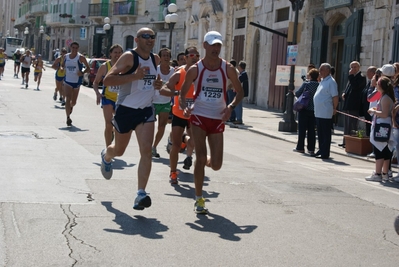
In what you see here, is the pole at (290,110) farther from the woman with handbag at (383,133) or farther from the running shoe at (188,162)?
the running shoe at (188,162)

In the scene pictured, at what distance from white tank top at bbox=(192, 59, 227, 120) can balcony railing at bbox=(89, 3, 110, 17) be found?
57727 millimetres

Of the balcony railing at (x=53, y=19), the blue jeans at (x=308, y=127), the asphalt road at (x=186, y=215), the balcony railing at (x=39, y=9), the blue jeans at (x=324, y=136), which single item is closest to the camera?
the asphalt road at (x=186, y=215)

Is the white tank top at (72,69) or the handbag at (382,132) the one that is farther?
the white tank top at (72,69)

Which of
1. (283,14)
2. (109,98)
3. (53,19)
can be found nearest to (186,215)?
(109,98)

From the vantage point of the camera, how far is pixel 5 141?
43.6ft

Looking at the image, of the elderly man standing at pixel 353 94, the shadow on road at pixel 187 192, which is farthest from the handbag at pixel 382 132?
the elderly man standing at pixel 353 94

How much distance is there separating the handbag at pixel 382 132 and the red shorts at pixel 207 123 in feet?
14.3

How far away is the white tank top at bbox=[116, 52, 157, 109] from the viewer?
8055 mm

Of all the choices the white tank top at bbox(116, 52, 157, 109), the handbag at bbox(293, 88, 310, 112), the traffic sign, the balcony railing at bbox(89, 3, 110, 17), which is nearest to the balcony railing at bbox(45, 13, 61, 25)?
the balcony railing at bbox(89, 3, 110, 17)

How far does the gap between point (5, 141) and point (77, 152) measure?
162 centimetres

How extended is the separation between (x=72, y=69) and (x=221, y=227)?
10476 mm

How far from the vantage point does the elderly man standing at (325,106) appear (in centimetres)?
1453

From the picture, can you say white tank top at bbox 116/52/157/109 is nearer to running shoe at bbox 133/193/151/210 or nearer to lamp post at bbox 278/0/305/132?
→ running shoe at bbox 133/193/151/210

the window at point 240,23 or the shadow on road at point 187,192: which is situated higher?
the window at point 240,23
